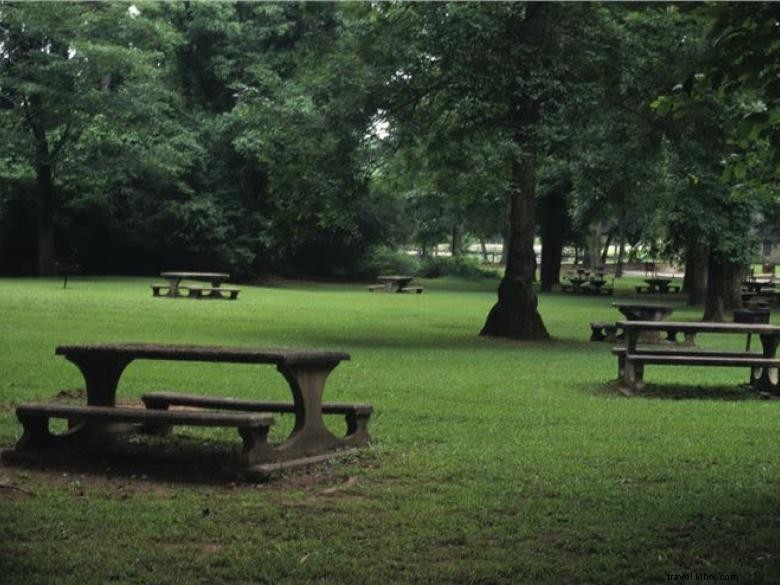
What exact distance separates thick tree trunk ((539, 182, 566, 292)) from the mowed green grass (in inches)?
1261

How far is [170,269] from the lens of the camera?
48.4 m

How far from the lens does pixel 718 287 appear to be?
2839 centimetres

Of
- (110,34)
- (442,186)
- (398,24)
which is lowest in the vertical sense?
(442,186)

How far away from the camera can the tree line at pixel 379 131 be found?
61.0 feet

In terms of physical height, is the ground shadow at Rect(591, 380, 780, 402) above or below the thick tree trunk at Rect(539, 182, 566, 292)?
below

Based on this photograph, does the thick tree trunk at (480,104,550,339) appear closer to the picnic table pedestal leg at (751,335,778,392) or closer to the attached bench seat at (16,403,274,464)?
the picnic table pedestal leg at (751,335,778,392)

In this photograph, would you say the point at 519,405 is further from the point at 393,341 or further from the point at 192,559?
the point at 393,341

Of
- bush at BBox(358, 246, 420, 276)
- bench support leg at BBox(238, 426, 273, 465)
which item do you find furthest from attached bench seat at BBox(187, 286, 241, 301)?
bench support leg at BBox(238, 426, 273, 465)

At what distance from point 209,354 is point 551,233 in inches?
1577

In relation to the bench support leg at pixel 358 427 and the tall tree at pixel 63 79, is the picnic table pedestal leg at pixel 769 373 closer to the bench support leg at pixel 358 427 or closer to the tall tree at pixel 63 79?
the bench support leg at pixel 358 427

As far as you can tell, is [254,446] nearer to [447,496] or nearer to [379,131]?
[447,496]

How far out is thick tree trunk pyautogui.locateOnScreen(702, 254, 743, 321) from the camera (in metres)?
28.1

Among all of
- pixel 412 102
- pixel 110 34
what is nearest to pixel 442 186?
pixel 412 102

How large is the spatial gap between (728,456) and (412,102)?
12333 mm
